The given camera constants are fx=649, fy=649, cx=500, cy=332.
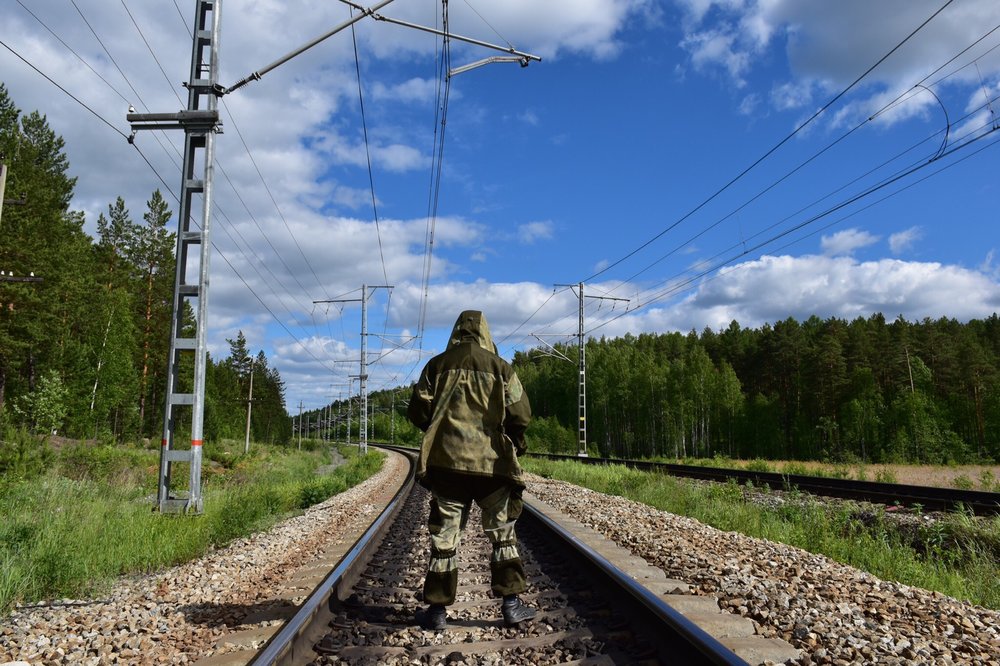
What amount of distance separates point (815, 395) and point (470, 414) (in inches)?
2788

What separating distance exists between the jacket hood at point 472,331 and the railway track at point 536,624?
1.87m

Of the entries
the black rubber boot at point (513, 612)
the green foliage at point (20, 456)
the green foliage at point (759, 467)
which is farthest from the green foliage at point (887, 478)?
the green foliage at point (20, 456)

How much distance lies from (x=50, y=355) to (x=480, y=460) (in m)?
45.9

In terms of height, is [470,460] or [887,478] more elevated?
[470,460]

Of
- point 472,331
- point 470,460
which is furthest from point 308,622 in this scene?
point 472,331

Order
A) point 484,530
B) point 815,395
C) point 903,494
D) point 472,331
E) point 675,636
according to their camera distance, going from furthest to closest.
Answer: point 815,395 → point 903,494 → point 472,331 → point 484,530 → point 675,636

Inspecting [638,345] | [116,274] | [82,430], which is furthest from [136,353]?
[638,345]

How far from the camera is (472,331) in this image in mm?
4625

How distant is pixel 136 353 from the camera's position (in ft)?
181

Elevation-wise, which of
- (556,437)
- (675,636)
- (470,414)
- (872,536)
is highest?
(470,414)

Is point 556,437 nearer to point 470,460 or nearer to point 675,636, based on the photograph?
point 470,460

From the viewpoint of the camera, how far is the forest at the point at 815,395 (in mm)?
57656

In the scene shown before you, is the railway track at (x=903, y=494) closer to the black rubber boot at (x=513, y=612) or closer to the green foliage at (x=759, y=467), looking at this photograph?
the green foliage at (x=759, y=467)

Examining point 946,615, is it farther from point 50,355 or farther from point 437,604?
point 50,355
